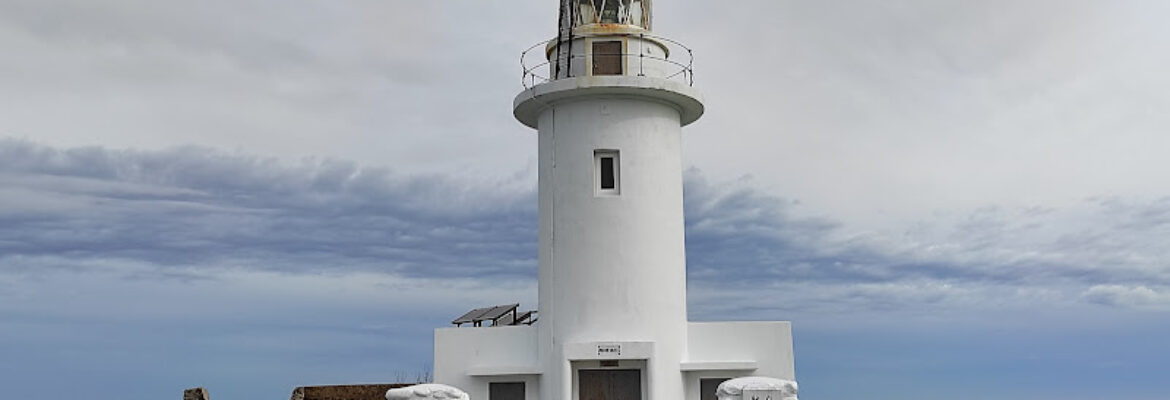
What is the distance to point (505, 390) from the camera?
22203 mm

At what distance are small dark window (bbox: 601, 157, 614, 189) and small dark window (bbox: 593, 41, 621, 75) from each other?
5.84 ft

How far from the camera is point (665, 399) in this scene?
21.3 metres

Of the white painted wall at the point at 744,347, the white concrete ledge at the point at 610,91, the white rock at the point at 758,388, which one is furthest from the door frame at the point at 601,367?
the white concrete ledge at the point at 610,91

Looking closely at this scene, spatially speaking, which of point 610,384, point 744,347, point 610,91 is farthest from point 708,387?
point 610,91

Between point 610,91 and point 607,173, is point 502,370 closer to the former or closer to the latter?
point 607,173

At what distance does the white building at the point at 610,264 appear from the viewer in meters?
21.3

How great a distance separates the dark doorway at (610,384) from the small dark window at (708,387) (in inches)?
54.7

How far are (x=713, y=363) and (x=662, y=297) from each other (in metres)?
1.65

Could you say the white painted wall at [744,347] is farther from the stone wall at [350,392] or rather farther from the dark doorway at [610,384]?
the stone wall at [350,392]

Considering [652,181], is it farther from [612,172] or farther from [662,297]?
[662,297]

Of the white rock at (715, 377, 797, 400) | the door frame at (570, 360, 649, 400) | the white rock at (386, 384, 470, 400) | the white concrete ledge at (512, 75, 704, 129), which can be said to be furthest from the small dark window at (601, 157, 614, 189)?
the white rock at (386, 384, 470, 400)

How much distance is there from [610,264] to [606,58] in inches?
163

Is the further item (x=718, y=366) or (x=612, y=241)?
(x=718, y=366)

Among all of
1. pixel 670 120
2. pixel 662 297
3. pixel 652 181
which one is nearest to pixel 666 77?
pixel 670 120
